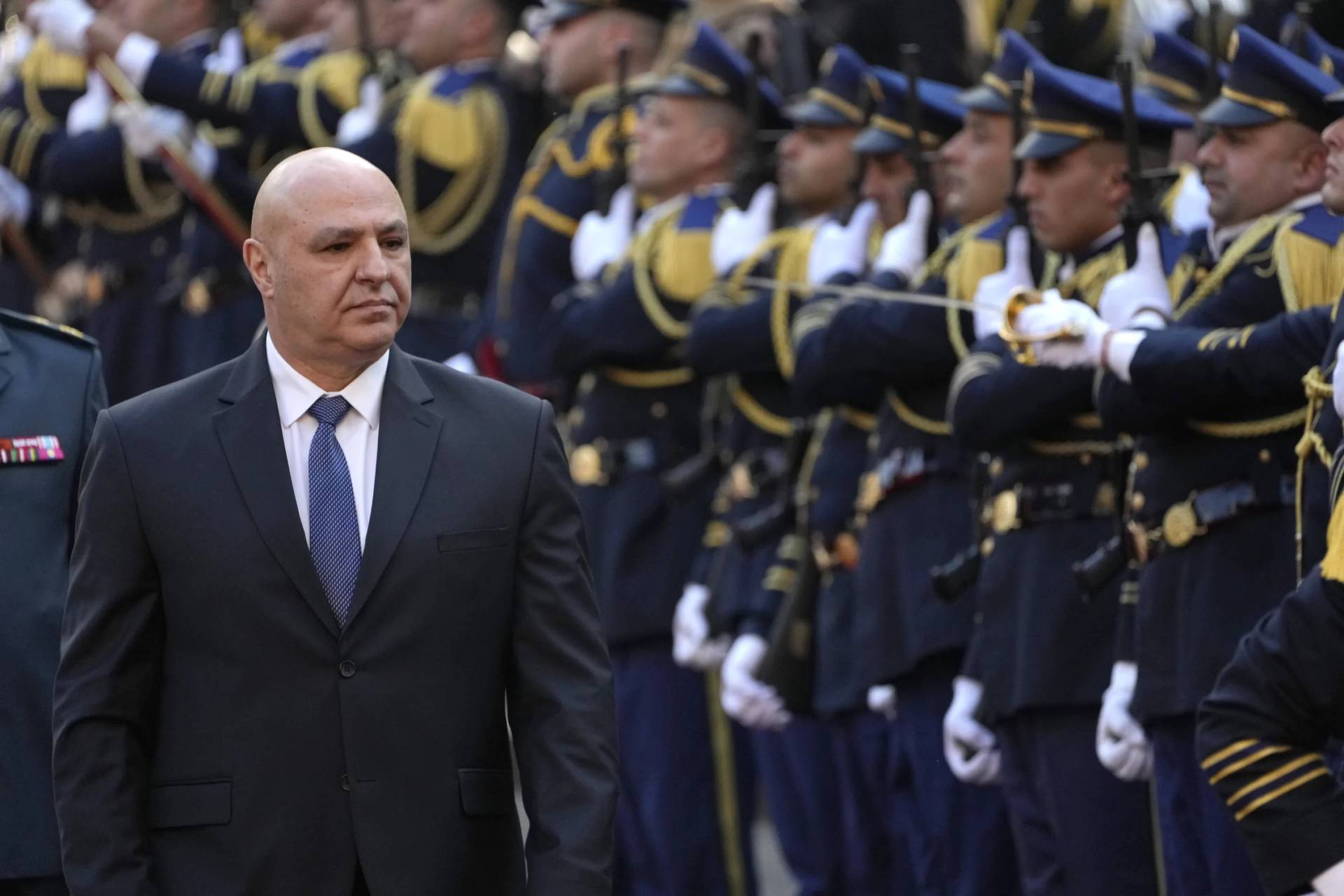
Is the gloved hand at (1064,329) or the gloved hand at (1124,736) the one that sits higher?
the gloved hand at (1064,329)

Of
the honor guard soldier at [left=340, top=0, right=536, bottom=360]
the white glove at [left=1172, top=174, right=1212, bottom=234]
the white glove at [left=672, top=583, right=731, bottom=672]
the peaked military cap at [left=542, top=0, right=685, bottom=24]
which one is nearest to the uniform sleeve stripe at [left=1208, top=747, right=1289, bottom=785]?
the white glove at [left=1172, top=174, right=1212, bottom=234]

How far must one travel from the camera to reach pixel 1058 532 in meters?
6.44

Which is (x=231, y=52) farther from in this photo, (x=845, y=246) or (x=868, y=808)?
(x=868, y=808)

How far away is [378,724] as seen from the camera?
14.4ft

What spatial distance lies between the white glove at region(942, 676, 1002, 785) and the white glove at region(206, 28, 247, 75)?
17.9 feet

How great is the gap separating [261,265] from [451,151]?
221 inches

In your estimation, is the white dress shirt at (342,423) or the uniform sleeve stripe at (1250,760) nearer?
the uniform sleeve stripe at (1250,760)

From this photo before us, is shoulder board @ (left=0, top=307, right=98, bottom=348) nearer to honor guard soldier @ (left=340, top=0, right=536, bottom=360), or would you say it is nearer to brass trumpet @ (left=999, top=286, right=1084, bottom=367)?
brass trumpet @ (left=999, top=286, right=1084, bottom=367)

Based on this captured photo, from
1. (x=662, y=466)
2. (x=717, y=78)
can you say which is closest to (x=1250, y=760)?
(x=662, y=466)

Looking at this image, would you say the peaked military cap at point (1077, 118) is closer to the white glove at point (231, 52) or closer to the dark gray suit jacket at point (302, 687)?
the dark gray suit jacket at point (302, 687)

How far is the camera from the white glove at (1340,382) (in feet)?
15.0

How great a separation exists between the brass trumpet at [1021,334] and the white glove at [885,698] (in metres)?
1.37

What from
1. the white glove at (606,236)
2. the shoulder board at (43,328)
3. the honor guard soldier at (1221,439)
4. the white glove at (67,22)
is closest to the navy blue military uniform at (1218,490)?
the honor guard soldier at (1221,439)

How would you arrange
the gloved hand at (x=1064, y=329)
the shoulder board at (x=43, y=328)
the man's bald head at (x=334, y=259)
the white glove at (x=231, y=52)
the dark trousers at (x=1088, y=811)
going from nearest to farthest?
the man's bald head at (x=334, y=259) < the shoulder board at (x=43, y=328) < the gloved hand at (x=1064, y=329) < the dark trousers at (x=1088, y=811) < the white glove at (x=231, y=52)
